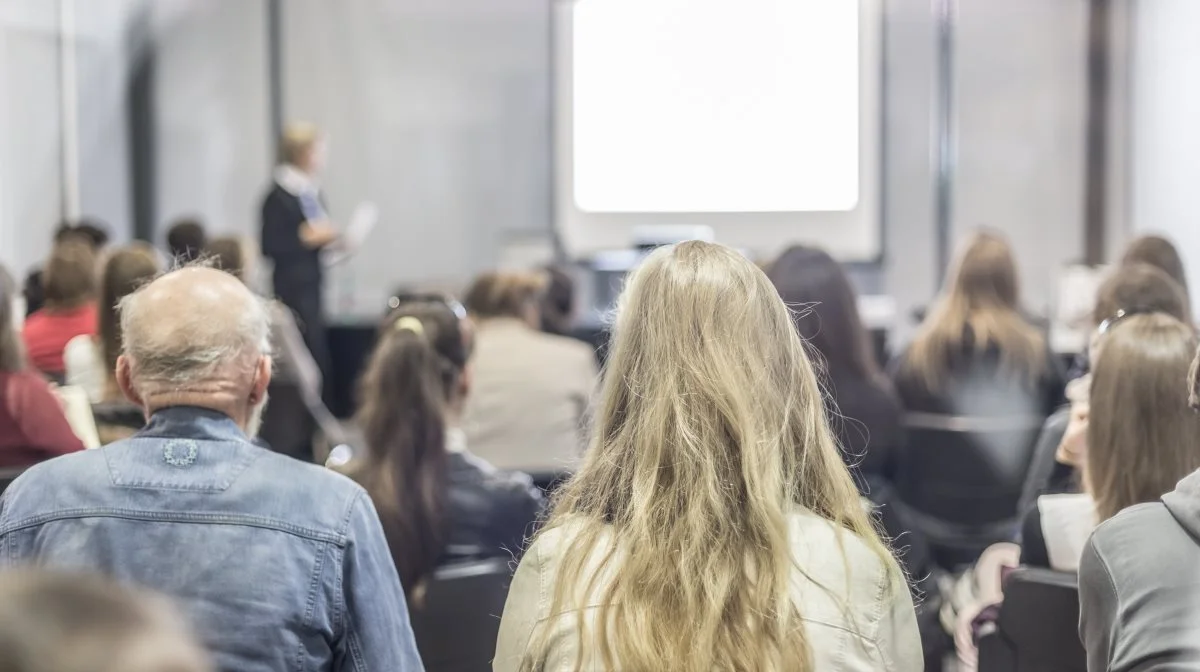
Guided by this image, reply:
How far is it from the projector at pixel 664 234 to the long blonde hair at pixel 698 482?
4.23 metres

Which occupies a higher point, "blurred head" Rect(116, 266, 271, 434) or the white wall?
the white wall

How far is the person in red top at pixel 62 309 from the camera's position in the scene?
3.51 metres

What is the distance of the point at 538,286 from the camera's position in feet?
12.1

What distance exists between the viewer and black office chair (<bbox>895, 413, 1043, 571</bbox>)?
11.5 ft

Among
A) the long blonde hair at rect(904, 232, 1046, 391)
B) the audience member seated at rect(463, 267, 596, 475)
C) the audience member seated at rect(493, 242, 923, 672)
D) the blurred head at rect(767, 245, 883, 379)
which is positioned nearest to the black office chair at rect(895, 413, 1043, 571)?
the long blonde hair at rect(904, 232, 1046, 391)

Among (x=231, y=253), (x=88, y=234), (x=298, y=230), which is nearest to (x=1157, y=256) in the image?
(x=231, y=253)

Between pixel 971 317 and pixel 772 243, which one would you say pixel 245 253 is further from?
pixel 772 243

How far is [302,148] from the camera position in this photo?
589 centimetres

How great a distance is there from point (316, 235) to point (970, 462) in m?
3.38

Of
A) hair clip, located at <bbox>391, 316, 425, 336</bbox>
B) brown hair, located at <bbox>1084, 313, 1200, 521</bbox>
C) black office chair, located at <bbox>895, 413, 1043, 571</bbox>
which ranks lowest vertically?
black office chair, located at <bbox>895, 413, 1043, 571</bbox>

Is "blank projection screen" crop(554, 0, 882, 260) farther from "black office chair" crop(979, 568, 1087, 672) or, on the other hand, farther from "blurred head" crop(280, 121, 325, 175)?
"black office chair" crop(979, 568, 1087, 672)

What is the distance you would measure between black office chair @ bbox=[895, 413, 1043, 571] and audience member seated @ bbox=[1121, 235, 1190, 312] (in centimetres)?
55

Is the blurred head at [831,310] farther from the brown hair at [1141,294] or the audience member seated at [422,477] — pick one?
the audience member seated at [422,477]

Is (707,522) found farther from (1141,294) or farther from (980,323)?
(980,323)
